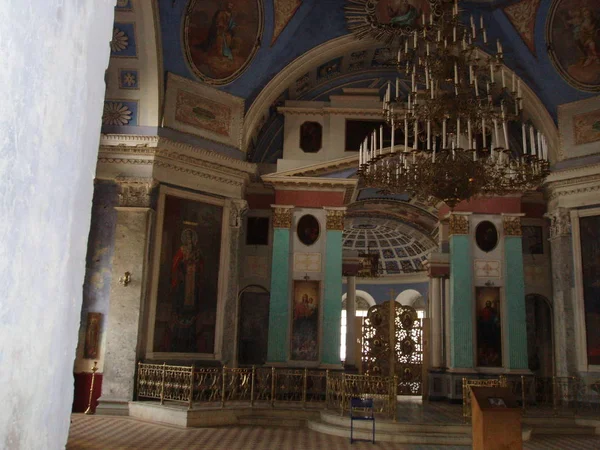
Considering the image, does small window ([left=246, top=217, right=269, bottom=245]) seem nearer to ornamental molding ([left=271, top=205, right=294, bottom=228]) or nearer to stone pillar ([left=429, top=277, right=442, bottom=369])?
ornamental molding ([left=271, top=205, right=294, bottom=228])

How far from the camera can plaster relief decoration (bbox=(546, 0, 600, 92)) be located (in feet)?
46.4

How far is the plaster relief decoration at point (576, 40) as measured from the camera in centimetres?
1416

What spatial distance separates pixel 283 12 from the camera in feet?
47.5

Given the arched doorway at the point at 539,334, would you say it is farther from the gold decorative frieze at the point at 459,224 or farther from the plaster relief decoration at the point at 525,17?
the plaster relief decoration at the point at 525,17

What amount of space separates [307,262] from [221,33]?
6267 mm

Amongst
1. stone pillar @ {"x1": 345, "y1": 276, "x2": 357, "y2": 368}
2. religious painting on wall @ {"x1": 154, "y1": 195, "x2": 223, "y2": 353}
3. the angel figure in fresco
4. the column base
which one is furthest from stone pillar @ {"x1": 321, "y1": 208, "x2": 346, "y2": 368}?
the column base

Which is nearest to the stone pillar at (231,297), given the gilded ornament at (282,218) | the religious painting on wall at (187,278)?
the religious painting on wall at (187,278)

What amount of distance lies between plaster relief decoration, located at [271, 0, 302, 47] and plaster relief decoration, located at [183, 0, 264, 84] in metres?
0.41

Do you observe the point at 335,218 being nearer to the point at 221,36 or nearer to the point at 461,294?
the point at 461,294

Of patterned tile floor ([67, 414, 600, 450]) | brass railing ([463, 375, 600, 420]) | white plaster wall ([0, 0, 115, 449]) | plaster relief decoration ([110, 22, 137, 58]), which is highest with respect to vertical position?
plaster relief decoration ([110, 22, 137, 58])

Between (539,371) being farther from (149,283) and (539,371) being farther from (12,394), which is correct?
(12,394)

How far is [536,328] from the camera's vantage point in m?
18.1

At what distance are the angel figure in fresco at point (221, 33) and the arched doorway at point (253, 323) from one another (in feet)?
22.3

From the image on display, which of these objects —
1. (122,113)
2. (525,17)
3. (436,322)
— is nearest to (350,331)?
(436,322)
